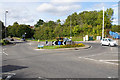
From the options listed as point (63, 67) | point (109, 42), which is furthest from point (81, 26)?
point (63, 67)

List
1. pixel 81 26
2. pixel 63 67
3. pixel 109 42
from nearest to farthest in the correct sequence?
pixel 63 67 → pixel 109 42 → pixel 81 26

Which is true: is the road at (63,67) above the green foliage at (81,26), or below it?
below

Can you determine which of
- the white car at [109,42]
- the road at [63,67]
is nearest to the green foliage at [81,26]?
the white car at [109,42]

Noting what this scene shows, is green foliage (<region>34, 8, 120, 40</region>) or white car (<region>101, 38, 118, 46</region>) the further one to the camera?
green foliage (<region>34, 8, 120, 40</region>)

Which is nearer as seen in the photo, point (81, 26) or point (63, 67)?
point (63, 67)

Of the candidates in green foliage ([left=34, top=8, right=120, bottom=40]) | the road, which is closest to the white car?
the road

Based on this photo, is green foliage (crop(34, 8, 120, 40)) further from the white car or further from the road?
the road

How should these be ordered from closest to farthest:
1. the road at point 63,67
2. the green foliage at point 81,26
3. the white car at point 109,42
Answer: the road at point 63,67, the white car at point 109,42, the green foliage at point 81,26

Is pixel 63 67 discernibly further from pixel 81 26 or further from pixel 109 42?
pixel 81 26

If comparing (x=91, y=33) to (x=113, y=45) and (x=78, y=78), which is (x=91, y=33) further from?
(x=78, y=78)

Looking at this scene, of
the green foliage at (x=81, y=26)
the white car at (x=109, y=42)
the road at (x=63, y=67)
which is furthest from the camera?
the green foliage at (x=81, y=26)

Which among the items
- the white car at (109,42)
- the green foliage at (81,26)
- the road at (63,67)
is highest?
the green foliage at (81,26)

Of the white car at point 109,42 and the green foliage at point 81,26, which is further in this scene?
the green foliage at point 81,26

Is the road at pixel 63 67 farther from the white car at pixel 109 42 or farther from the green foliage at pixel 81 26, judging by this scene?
the green foliage at pixel 81 26
